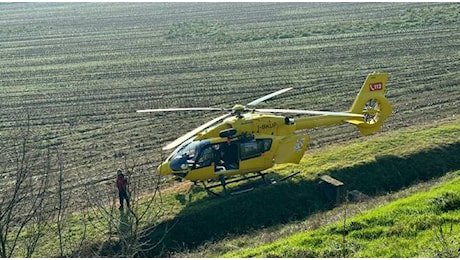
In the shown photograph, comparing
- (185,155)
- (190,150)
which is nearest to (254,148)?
(190,150)

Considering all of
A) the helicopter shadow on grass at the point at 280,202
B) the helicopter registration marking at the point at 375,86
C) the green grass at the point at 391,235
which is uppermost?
the helicopter registration marking at the point at 375,86

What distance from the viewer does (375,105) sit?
919 inches

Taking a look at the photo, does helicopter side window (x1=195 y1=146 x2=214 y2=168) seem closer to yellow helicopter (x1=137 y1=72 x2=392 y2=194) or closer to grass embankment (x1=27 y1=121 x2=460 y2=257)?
yellow helicopter (x1=137 y1=72 x2=392 y2=194)

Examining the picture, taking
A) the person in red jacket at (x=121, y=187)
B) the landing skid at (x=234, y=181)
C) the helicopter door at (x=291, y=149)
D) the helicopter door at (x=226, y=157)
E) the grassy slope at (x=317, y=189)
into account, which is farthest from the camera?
the helicopter door at (x=291, y=149)

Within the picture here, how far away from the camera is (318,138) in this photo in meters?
25.3

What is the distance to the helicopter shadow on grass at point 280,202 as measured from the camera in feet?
59.8

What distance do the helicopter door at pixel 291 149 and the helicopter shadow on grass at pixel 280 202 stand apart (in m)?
0.78

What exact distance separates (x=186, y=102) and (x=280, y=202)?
1426cm

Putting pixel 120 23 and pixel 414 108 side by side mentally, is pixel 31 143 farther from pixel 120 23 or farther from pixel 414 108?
pixel 120 23

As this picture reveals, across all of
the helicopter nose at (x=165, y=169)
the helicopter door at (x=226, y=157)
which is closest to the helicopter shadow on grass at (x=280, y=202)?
the helicopter door at (x=226, y=157)

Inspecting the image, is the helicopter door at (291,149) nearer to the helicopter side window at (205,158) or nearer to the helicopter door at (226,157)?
the helicopter door at (226,157)

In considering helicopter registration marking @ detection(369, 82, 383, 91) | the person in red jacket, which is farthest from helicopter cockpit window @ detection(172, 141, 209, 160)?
helicopter registration marking @ detection(369, 82, 383, 91)

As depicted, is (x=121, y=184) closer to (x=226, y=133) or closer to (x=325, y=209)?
(x=226, y=133)

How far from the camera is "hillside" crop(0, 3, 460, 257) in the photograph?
60.8 ft
